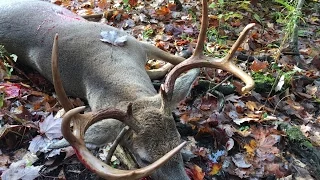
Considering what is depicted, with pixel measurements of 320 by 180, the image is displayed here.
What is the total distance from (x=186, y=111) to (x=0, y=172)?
6.95ft

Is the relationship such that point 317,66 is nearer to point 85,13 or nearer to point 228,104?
point 228,104

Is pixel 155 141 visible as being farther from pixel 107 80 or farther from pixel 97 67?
pixel 97 67

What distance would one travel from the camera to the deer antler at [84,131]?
8.72ft

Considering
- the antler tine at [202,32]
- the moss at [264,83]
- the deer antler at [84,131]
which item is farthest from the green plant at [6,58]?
the moss at [264,83]

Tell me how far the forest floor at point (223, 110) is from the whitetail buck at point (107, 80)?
0.42 metres

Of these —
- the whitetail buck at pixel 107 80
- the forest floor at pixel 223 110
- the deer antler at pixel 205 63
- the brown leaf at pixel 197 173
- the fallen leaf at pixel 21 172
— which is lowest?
the fallen leaf at pixel 21 172

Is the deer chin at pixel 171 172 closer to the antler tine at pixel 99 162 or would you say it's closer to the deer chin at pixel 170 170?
the deer chin at pixel 170 170

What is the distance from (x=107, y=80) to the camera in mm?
4309

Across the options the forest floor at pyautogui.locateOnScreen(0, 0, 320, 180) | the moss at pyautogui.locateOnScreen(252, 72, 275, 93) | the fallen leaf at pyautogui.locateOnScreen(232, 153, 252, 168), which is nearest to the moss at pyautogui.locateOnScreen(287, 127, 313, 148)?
the forest floor at pyautogui.locateOnScreen(0, 0, 320, 180)

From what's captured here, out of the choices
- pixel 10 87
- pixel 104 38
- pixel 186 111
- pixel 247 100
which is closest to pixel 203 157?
pixel 186 111

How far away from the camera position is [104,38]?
5008 mm

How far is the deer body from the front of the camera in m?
3.41

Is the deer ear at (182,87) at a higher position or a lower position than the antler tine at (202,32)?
lower

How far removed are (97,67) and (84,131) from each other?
155 cm
